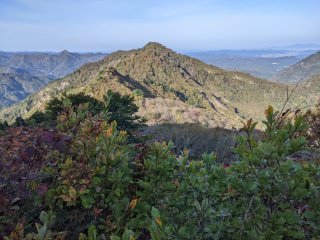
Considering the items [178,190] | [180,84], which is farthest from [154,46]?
[178,190]

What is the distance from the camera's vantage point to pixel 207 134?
3084 cm

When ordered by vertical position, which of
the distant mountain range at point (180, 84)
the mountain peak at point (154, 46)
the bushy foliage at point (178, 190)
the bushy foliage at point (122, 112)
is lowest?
the distant mountain range at point (180, 84)

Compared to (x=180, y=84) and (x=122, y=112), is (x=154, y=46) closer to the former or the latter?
(x=180, y=84)

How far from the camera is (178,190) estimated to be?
2.23 m

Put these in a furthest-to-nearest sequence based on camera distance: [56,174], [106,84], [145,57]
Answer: [145,57]
[106,84]
[56,174]

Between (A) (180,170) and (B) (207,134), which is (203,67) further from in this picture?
(A) (180,170)

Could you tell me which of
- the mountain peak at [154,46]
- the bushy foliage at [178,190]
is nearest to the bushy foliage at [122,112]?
the bushy foliage at [178,190]

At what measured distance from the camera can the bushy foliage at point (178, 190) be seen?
180 cm

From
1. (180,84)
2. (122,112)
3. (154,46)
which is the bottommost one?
(180,84)

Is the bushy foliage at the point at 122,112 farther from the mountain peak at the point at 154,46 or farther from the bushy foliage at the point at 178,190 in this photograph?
the mountain peak at the point at 154,46

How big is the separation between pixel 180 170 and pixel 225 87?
156m

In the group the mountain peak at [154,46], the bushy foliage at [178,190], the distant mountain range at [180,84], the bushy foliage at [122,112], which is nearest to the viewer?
the bushy foliage at [178,190]

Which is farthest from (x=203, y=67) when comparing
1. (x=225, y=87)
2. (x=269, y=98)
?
(x=269, y=98)

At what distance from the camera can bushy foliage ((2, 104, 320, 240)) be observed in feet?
5.92
